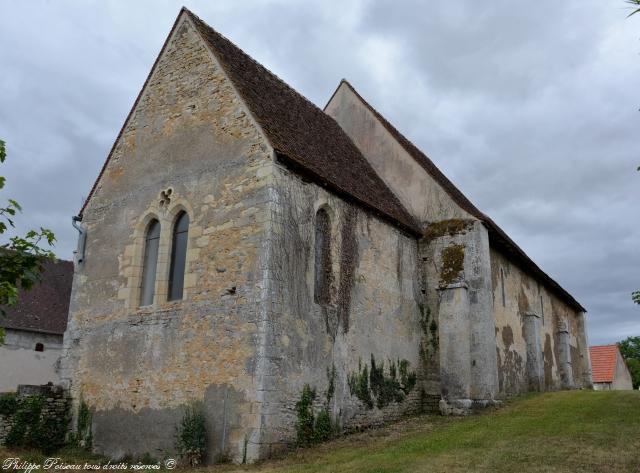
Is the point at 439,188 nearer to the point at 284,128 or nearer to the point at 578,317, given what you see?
the point at 284,128

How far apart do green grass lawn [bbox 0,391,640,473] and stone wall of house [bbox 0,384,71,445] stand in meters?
0.65

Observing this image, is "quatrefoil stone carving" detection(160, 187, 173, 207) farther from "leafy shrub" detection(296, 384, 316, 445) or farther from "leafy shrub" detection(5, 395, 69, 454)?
"leafy shrub" detection(296, 384, 316, 445)

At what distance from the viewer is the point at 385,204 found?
15523 mm

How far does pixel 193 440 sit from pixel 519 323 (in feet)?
43.4

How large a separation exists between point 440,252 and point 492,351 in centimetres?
297

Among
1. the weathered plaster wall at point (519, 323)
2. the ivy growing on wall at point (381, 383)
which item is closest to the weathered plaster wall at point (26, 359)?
the ivy growing on wall at point (381, 383)

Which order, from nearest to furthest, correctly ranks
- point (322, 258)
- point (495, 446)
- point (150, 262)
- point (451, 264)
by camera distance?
1. point (495, 446)
2. point (322, 258)
3. point (150, 262)
4. point (451, 264)

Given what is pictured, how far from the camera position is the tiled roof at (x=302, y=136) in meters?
12.5

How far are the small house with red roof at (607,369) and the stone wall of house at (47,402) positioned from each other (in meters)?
32.8

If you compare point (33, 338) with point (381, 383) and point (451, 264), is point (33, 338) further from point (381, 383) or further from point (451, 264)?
point (451, 264)

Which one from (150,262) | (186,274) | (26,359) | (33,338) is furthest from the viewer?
(33,338)

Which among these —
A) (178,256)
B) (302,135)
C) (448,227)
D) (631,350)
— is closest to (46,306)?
(178,256)

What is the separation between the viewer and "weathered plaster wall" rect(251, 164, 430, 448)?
424 inches

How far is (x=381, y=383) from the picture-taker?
13.6 m
